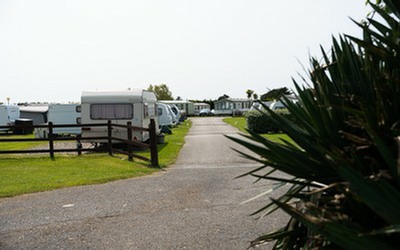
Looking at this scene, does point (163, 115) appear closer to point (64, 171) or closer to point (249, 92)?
point (64, 171)

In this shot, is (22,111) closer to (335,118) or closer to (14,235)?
(14,235)

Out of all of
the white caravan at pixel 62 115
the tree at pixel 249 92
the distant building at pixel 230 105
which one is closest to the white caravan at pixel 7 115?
the white caravan at pixel 62 115

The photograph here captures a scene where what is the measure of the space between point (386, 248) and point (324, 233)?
23cm

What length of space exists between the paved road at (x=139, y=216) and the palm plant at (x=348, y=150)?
109 inches

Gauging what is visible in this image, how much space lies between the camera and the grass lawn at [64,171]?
32.3 ft

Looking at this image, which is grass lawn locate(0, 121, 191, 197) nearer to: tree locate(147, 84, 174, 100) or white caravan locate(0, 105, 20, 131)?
white caravan locate(0, 105, 20, 131)

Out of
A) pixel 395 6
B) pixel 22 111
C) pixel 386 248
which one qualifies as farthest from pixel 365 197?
pixel 22 111

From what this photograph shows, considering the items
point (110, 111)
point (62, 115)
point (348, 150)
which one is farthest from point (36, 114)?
point (348, 150)

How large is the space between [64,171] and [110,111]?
6.32 meters

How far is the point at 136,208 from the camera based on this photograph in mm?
7281

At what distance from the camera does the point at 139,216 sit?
6.72m

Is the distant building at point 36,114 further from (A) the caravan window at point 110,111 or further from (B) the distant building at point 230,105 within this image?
(B) the distant building at point 230,105

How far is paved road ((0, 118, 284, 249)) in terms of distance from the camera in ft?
17.8

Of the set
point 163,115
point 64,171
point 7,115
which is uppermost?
point 163,115
